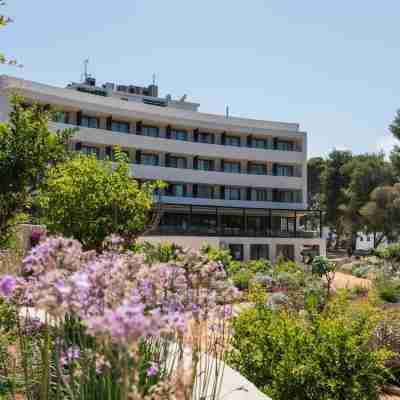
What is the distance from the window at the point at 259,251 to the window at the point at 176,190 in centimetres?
792

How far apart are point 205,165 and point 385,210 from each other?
52.8ft

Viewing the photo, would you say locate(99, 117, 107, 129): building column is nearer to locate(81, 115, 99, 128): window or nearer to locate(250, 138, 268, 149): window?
locate(81, 115, 99, 128): window

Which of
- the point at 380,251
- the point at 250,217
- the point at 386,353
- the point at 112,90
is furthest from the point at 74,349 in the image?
the point at 112,90

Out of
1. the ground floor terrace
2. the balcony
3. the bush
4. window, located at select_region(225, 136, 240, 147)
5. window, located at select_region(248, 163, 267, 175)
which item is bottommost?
the bush

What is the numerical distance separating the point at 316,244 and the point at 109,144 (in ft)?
60.1

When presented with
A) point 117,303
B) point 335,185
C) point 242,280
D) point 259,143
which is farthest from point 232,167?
point 117,303

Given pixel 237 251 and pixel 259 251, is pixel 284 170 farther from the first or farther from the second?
pixel 237 251

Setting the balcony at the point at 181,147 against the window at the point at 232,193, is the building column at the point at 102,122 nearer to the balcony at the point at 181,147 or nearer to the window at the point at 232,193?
the balcony at the point at 181,147

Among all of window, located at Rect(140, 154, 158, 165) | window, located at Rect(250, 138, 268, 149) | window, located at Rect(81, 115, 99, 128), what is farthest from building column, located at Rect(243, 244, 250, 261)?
window, located at Rect(81, 115, 99, 128)

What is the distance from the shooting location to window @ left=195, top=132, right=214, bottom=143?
1836 inches

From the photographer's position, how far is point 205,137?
4694 cm

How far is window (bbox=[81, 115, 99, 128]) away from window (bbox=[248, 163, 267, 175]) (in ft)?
48.0

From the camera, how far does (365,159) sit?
54.8m

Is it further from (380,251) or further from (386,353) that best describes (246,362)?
(380,251)
